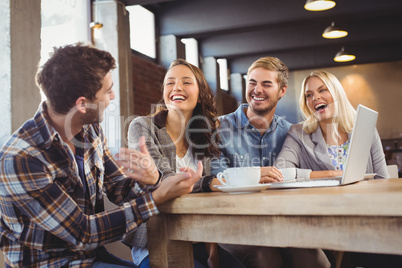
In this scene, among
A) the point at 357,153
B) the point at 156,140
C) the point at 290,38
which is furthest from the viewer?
the point at 290,38

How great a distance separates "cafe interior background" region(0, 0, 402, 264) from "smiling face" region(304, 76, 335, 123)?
119cm

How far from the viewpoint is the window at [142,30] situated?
643 centimetres

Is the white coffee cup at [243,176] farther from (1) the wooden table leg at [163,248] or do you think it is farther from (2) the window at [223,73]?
(2) the window at [223,73]

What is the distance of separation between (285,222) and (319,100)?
162 centimetres

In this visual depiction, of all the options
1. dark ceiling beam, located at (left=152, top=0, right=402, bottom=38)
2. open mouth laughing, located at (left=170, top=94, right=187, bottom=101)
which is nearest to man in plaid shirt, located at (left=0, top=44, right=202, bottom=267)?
open mouth laughing, located at (left=170, top=94, right=187, bottom=101)

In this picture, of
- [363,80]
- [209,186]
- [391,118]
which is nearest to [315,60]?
[363,80]

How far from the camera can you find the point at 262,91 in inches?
101

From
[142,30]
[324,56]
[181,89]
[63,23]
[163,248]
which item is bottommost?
[163,248]

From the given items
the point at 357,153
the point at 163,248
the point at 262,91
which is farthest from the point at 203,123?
the point at 163,248

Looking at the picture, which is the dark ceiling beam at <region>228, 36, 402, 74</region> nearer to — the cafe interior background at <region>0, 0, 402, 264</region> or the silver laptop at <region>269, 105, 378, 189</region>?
the cafe interior background at <region>0, 0, 402, 264</region>

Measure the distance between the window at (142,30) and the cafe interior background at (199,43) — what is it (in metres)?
0.02

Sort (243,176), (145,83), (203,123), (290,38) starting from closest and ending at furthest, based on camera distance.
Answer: (243,176), (203,123), (145,83), (290,38)

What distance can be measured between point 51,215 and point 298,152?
5.03 ft

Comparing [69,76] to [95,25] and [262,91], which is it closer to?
[262,91]
